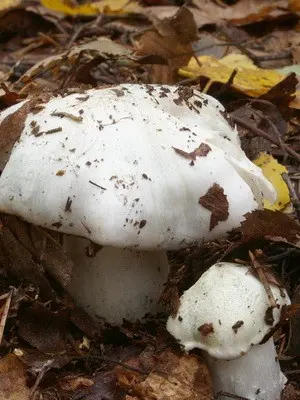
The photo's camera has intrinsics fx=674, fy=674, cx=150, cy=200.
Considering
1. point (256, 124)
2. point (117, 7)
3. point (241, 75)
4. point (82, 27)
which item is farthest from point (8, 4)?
point (256, 124)

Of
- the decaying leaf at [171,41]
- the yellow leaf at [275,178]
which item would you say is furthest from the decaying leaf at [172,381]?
the decaying leaf at [171,41]

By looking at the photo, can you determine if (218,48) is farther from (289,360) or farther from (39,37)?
(289,360)

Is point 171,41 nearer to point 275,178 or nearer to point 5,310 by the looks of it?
point 275,178

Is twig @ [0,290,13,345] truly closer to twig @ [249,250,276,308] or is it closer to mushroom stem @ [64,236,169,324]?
mushroom stem @ [64,236,169,324]

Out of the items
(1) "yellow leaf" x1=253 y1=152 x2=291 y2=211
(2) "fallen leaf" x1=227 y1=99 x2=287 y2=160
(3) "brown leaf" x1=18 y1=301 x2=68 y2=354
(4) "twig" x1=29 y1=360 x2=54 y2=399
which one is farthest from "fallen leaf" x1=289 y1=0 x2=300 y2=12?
(4) "twig" x1=29 y1=360 x2=54 y2=399

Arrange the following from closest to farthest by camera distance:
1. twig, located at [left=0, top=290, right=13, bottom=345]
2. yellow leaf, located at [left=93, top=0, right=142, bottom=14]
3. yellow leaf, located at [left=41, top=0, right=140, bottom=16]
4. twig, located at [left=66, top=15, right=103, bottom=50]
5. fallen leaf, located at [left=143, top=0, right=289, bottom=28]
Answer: twig, located at [left=0, top=290, right=13, bottom=345] < twig, located at [left=66, top=15, right=103, bottom=50] < yellow leaf, located at [left=41, top=0, right=140, bottom=16] < fallen leaf, located at [left=143, top=0, right=289, bottom=28] < yellow leaf, located at [left=93, top=0, right=142, bottom=14]

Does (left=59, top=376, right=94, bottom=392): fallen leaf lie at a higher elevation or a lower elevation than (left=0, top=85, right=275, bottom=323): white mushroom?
lower

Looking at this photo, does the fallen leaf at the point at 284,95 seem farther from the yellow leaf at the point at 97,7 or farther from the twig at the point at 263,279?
the yellow leaf at the point at 97,7
